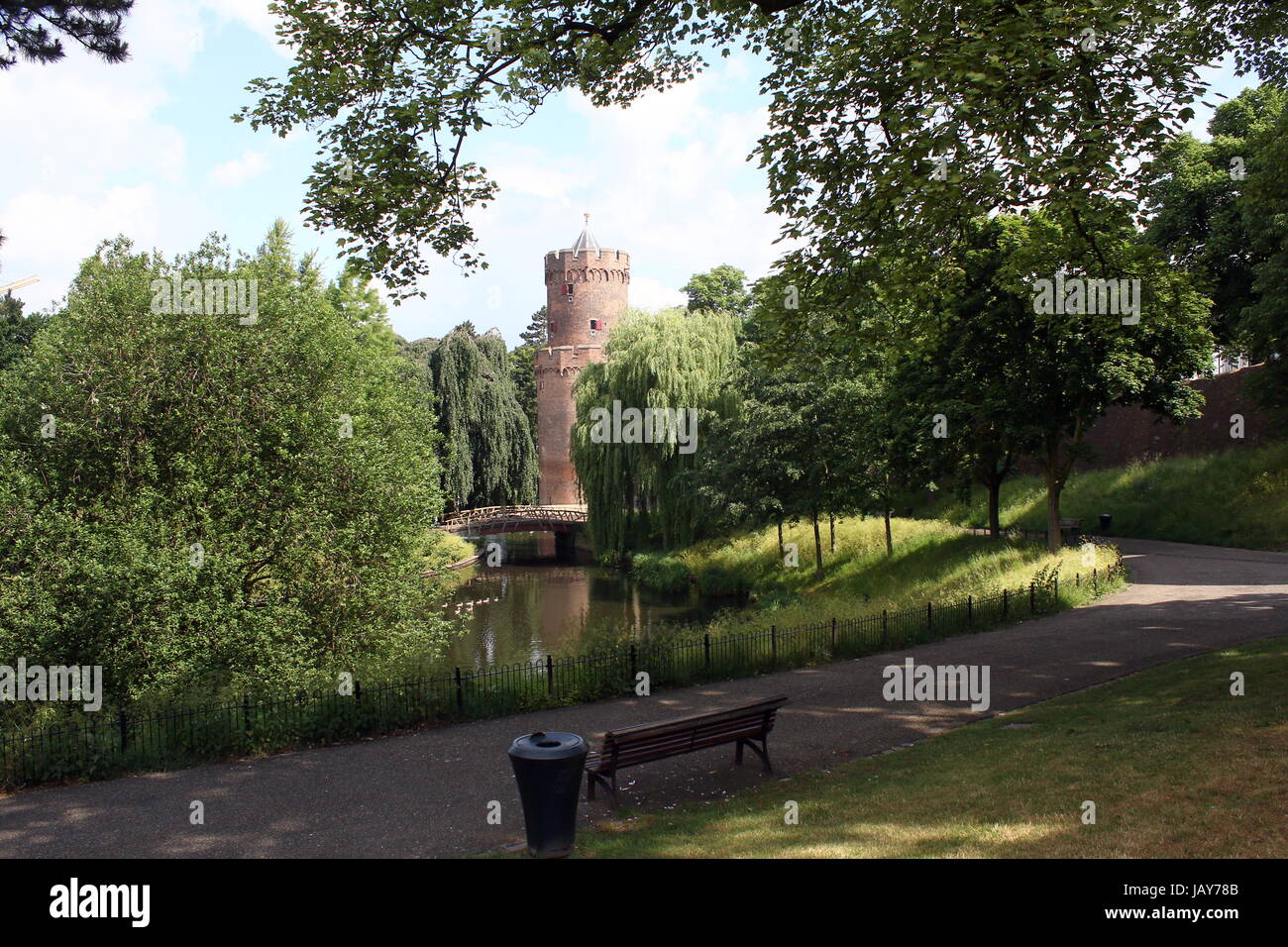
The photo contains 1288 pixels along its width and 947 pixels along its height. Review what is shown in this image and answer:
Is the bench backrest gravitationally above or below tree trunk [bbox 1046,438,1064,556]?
below

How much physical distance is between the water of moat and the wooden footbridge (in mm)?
1339

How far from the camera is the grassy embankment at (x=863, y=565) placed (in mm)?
23109

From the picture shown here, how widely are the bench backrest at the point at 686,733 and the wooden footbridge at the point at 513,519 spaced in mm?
37510

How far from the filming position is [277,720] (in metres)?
10.7

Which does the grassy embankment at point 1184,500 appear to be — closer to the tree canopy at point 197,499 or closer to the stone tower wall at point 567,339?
the tree canopy at point 197,499

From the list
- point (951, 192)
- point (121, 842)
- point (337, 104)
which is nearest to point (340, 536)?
point (337, 104)

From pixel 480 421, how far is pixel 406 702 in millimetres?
35552

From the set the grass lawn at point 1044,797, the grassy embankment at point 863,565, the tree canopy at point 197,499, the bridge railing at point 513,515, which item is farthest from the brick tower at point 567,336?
the grass lawn at point 1044,797

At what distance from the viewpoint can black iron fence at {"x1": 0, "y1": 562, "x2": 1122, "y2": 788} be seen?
9.80m

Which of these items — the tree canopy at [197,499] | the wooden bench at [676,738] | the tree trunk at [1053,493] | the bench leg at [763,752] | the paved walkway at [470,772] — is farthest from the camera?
the tree trunk at [1053,493]

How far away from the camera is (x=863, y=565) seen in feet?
107

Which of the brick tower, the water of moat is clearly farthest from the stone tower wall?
the water of moat

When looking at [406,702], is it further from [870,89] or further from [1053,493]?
[1053,493]

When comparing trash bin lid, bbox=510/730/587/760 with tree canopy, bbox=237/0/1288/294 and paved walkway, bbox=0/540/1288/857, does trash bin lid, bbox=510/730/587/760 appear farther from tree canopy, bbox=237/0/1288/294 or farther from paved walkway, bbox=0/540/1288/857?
tree canopy, bbox=237/0/1288/294
